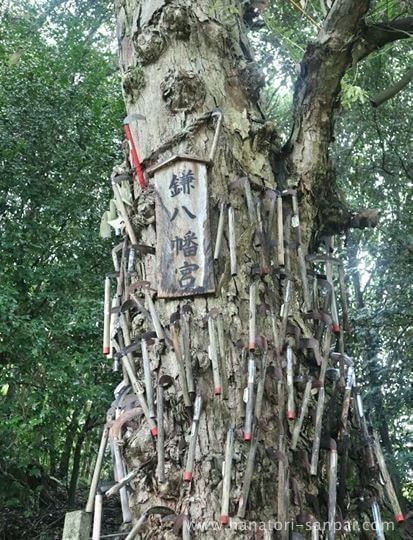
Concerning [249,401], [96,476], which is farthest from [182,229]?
[96,476]

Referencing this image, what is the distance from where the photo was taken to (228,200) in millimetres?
1779

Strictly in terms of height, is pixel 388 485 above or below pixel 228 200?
below

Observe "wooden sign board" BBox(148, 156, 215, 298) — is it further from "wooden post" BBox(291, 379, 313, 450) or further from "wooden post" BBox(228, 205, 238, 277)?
"wooden post" BBox(291, 379, 313, 450)

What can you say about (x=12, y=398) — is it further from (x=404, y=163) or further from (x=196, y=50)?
(x=404, y=163)

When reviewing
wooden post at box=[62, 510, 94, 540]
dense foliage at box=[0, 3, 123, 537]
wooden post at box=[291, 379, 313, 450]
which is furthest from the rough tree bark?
dense foliage at box=[0, 3, 123, 537]

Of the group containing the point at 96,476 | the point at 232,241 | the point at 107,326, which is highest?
the point at 232,241

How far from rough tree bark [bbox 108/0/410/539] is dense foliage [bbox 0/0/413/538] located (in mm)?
595

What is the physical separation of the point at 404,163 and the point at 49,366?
10.8ft

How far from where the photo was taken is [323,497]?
1525 mm

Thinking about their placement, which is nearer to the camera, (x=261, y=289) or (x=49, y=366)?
(x=261, y=289)

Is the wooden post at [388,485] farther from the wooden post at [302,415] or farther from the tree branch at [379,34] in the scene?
the tree branch at [379,34]

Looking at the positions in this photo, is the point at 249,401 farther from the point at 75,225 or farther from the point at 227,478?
the point at 75,225

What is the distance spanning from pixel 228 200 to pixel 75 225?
2.53 meters

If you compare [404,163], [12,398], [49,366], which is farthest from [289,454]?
[404,163]
